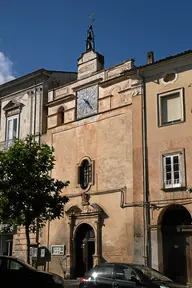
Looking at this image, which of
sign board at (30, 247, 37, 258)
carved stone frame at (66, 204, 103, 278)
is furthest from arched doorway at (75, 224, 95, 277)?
sign board at (30, 247, 37, 258)

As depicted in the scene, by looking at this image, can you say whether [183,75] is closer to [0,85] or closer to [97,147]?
[97,147]

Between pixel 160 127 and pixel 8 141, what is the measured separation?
39.3 feet

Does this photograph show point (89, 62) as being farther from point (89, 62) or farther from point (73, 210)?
point (73, 210)

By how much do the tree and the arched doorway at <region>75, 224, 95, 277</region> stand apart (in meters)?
3.55

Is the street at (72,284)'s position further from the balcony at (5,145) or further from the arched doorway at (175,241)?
the balcony at (5,145)

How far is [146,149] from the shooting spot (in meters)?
21.9

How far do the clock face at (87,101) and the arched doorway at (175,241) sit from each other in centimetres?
761

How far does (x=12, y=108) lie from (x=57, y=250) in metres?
10.8

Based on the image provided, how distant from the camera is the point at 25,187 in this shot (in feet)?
65.7

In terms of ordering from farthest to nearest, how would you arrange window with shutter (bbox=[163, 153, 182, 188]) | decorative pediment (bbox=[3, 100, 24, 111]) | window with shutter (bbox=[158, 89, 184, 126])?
decorative pediment (bbox=[3, 100, 24, 111]) < window with shutter (bbox=[158, 89, 184, 126]) < window with shutter (bbox=[163, 153, 182, 188])

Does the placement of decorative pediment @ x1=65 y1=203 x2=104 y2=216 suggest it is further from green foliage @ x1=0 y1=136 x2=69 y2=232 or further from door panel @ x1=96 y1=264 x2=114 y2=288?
door panel @ x1=96 y1=264 x2=114 y2=288

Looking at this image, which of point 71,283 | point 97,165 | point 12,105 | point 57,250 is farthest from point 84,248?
point 12,105

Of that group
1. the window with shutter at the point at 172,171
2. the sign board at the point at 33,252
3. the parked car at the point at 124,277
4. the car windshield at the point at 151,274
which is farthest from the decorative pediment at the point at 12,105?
the car windshield at the point at 151,274

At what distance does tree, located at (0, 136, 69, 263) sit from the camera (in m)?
19.7
